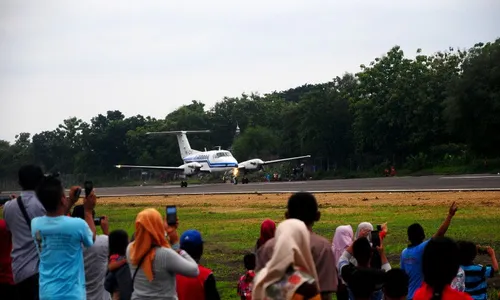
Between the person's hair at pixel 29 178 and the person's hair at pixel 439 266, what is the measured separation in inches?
162

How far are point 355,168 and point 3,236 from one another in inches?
2611

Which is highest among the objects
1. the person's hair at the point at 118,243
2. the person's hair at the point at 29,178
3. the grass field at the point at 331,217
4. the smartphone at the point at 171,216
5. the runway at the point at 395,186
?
the person's hair at the point at 29,178

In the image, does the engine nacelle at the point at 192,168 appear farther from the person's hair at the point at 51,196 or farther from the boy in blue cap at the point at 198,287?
the boy in blue cap at the point at 198,287

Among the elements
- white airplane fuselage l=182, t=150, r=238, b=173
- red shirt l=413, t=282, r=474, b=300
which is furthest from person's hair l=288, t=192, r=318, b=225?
white airplane fuselage l=182, t=150, r=238, b=173

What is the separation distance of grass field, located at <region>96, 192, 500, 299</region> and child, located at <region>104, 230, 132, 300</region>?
512 cm

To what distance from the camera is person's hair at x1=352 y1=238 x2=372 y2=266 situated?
6.43m

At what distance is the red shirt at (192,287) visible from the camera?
19.6 feet

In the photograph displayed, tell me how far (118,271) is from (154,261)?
1255 mm

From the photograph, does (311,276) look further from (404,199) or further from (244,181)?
(244,181)

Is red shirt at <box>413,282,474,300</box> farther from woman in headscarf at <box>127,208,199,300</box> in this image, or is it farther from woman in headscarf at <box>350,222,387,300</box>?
woman in headscarf at <box>350,222,387,300</box>

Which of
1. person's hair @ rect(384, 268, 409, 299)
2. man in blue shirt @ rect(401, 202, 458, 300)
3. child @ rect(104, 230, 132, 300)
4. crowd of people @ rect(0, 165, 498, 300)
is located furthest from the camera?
man in blue shirt @ rect(401, 202, 458, 300)

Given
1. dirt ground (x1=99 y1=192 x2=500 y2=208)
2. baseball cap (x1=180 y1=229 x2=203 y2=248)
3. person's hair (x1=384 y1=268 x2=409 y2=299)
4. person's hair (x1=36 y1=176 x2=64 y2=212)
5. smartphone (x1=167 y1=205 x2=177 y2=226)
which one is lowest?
dirt ground (x1=99 y1=192 x2=500 y2=208)

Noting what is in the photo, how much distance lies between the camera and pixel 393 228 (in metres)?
21.0

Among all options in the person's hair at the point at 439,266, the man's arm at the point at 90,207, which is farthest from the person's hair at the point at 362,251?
the man's arm at the point at 90,207
